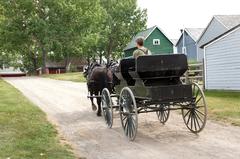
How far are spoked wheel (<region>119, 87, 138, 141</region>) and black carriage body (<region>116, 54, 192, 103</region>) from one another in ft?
0.83

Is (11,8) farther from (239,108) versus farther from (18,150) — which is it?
(18,150)

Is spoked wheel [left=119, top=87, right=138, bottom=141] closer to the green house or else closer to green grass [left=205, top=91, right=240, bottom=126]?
green grass [left=205, top=91, right=240, bottom=126]

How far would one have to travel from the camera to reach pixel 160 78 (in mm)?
11680

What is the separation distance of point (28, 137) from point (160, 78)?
336 cm

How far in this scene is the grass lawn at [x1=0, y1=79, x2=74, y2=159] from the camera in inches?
372

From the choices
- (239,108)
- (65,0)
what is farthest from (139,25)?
(239,108)

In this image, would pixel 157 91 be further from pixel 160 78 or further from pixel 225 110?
pixel 225 110

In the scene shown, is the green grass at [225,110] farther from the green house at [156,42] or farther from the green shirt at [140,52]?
the green house at [156,42]

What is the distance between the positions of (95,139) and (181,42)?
214 ft

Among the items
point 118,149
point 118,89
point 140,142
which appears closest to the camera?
point 118,149

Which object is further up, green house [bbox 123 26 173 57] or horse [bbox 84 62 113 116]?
green house [bbox 123 26 173 57]

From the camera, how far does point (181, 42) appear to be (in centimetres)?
7550

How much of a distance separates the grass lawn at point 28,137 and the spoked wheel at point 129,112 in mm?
1524

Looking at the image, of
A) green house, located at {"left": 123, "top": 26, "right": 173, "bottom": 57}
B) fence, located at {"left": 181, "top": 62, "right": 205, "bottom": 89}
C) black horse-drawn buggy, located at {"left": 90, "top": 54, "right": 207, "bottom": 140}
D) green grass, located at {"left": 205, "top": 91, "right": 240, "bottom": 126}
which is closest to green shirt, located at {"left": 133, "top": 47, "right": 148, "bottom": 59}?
black horse-drawn buggy, located at {"left": 90, "top": 54, "right": 207, "bottom": 140}
